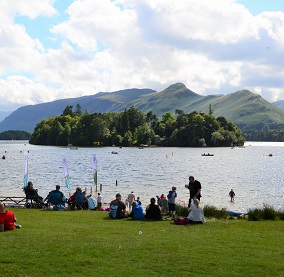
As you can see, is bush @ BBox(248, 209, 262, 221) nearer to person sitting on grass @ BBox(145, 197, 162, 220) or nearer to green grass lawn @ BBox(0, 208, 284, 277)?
green grass lawn @ BBox(0, 208, 284, 277)

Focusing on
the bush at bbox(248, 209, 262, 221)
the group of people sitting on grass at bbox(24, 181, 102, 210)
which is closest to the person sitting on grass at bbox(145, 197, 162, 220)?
the bush at bbox(248, 209, 262, 221)

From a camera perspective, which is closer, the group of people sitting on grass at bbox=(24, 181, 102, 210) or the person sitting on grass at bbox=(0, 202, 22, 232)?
the person sitting on grass at bbox=(0, 202, 22, 232)

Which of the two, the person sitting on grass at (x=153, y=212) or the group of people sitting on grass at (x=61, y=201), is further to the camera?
the group of people sitting on grass at (x=61, y=201)

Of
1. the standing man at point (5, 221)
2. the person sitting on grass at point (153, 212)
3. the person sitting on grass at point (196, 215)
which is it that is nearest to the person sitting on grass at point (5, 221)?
the standing man at point (5, 221)

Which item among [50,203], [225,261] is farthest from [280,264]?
[50,203]

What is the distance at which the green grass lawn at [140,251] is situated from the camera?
10805 millimetres

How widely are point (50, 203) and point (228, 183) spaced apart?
42.4 m

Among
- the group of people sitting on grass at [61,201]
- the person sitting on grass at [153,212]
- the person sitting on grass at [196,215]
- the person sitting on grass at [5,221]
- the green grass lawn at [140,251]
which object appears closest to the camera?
the green grass lawn at [140,251]

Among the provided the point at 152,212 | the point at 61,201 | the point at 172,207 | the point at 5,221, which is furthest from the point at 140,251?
the point at 61,201

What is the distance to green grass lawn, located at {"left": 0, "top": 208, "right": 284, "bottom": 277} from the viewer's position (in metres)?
10.8

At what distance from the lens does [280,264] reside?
11398 millimetres

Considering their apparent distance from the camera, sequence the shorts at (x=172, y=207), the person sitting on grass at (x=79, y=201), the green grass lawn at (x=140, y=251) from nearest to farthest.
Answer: the green grass lawn at (x=140, y=251), the shorts at (x=172, y=207), the person sitting on grass at (x=79, y=201)

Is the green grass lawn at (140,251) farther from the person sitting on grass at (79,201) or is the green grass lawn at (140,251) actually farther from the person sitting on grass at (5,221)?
the person sitting on grass at (79,201)

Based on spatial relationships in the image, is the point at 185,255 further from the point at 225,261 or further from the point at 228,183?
the point at 228,183
